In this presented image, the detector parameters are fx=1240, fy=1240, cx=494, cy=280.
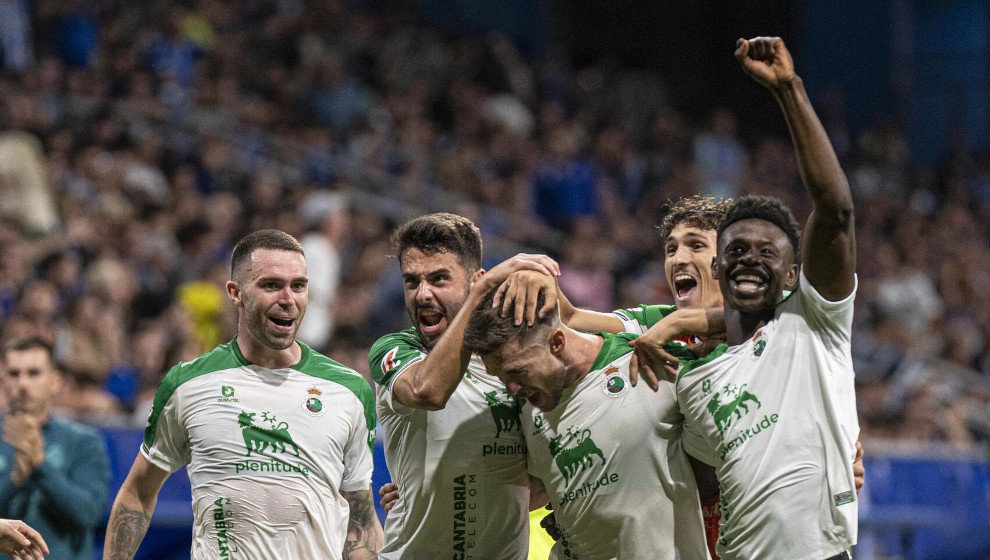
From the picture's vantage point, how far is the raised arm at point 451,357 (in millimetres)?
4363

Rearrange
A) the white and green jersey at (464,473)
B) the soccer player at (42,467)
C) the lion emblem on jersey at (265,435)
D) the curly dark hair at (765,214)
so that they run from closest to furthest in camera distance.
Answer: the curly dark hair at (765,214), the white and green jersey at (464,473), the lion emblem on jersey at (265,435), the soccer player at (42,467)

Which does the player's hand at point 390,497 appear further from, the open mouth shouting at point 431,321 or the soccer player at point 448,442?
the open mouth shouting at point 431,321

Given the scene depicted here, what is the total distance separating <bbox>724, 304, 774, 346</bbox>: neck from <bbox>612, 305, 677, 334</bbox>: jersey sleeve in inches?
32.4

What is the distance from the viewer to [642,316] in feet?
17.7

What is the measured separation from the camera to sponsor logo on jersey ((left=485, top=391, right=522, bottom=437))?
479 cm

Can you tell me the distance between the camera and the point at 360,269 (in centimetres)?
1141

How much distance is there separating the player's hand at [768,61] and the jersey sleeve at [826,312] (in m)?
0.63

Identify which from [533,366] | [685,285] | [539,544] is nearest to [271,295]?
[533,366]

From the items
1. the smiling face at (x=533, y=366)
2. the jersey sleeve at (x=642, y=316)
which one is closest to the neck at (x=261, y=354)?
the smiling face at (x=533, y=366)

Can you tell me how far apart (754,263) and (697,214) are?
117cm

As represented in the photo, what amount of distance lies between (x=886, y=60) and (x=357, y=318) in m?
13.9

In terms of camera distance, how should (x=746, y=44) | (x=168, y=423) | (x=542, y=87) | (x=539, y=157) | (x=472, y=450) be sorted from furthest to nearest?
(x=542, y=87), (x=539, y=157), (x=168, y=423), (x=472, y=450), (x=746, y=44)

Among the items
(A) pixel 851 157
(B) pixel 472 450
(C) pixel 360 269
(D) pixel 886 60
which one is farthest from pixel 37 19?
(D) pixel 886 60

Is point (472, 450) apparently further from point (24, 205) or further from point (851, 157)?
point (851, 157)
